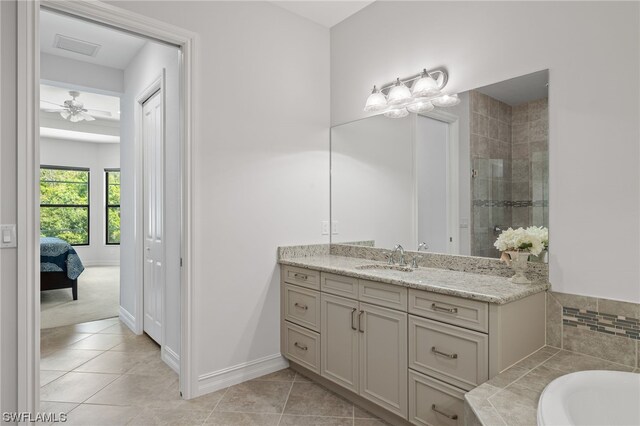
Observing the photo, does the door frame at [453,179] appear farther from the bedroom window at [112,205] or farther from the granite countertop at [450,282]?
the bedroom window at [112,205]

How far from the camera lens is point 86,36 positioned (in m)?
3.37

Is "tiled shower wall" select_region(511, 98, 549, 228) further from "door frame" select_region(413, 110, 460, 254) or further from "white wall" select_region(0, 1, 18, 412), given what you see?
"white wall" select_region(0, 1, 18, 412)

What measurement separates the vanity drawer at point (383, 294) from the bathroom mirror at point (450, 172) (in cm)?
58

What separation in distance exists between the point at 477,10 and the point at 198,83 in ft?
5.95

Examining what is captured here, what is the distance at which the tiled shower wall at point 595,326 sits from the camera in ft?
5.41

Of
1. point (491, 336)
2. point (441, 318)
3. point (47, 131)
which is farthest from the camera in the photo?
point (47, 131)

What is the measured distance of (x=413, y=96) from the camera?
2.54 meters

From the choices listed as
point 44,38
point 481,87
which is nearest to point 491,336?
point 481,87

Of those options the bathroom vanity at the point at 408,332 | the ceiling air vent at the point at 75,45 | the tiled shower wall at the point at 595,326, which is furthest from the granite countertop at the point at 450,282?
the ceiling air vent at the point at 75,45

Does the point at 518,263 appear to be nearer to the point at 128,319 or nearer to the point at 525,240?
the point at 525,240

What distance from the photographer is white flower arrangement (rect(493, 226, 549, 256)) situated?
1855mm

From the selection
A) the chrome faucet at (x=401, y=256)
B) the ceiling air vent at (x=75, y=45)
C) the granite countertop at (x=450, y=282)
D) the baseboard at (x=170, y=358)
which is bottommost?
the baseboard at (x=170, y=358)

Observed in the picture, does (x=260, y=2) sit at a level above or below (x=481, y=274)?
above

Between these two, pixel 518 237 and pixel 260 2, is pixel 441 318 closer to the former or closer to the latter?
pixel 518 237
